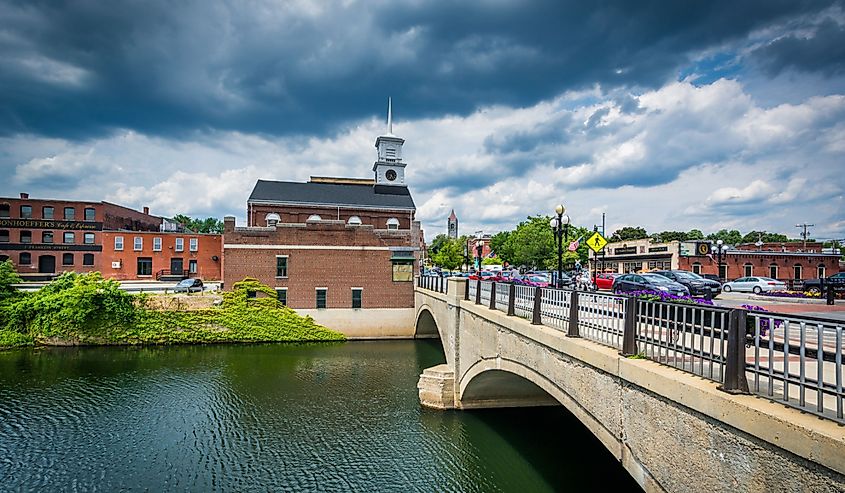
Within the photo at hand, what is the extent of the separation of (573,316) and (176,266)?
45.0m

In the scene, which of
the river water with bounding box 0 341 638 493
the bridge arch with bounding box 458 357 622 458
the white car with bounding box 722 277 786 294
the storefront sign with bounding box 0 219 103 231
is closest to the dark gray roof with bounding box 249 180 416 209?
the storefront sign with bounding box 0 219 103 231

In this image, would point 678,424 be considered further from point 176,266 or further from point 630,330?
point 176,266

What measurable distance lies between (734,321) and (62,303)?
34601 mm

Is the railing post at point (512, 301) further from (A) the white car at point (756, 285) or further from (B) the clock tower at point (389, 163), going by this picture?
(B) the clock tower at point (389, 163)

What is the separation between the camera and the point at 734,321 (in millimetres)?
4648

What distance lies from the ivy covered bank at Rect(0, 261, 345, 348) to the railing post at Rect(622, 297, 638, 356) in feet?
89.6

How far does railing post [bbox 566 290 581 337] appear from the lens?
812cm

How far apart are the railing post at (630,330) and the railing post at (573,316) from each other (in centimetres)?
154

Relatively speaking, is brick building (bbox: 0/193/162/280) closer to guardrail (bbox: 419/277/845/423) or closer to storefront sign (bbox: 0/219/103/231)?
storefront sign (bbox: 0/219/103/231)

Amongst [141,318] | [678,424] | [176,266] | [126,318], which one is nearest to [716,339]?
[678,424]

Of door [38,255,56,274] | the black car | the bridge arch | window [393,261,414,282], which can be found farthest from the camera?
door [38,255,56,274]

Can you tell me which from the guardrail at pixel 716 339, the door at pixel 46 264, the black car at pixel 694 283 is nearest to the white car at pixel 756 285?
the black car at pixel 694 283

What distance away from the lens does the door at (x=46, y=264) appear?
44.9 m

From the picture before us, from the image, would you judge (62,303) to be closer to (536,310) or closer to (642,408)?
(536,310)
